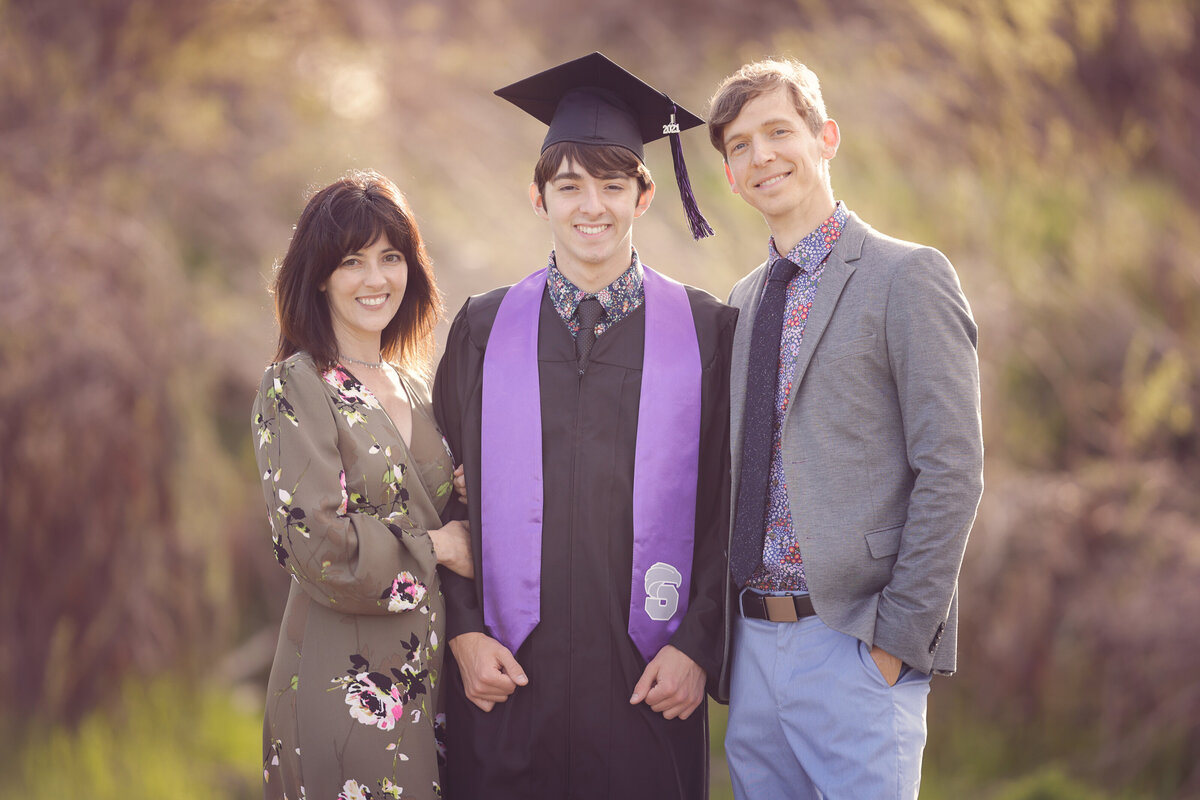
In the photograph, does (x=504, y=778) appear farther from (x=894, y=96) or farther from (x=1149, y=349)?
(x=894, y=96)

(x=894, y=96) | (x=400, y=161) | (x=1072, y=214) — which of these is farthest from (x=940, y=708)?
(x=400, y=161)

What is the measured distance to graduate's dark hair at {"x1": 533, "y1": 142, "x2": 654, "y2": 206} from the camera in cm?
259

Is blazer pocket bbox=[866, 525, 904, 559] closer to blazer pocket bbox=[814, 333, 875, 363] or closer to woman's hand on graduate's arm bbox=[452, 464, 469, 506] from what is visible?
blazer pocket bbox=[814, 333, 875, 363]

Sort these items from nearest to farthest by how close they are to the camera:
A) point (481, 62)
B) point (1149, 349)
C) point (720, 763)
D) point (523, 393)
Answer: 1. point (523, 393)
2. point (1149, 349)
3. point (720, 763)
4. point (481, 62)

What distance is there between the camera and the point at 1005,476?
4.59 m

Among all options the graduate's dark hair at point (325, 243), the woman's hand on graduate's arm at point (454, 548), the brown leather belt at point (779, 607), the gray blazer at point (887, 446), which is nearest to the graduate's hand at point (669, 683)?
the brown leather belt at point (779, 607)

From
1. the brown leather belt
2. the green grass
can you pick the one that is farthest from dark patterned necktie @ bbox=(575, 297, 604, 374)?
the green grass

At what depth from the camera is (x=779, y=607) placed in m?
2.32

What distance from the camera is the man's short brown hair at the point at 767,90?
2391mm

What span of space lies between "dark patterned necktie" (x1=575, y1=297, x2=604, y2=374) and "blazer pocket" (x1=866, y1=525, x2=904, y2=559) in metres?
0.87

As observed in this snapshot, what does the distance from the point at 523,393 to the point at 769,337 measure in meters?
0.66

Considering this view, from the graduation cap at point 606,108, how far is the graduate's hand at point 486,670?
1.24 meters

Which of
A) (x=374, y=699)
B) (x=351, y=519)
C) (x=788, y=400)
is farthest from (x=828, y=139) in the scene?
(x=374, y=699)

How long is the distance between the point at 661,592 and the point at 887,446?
68 centimetres
